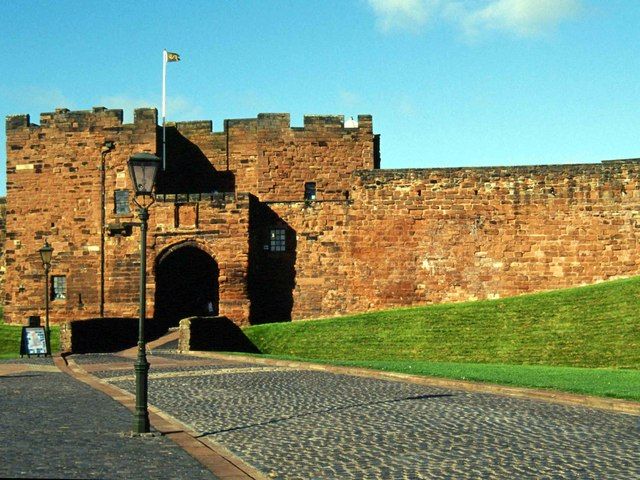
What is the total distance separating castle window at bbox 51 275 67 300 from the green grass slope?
31.2 ft

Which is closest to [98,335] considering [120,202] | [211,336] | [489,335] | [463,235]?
[211,336]

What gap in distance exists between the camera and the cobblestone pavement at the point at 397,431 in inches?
364

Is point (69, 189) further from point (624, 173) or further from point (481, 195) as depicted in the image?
point (624, 173)

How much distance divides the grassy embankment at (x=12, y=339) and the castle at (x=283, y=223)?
1.65 metres

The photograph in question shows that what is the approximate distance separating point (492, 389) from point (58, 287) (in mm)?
26144

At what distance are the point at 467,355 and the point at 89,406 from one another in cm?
1546

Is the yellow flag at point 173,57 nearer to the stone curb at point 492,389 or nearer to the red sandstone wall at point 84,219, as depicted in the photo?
the red sandstone wall at point 84,219

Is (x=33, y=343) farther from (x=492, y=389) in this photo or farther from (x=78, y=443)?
(x=78, y=443)

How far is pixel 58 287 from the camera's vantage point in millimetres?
38156

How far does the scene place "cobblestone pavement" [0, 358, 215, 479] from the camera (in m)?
8.88

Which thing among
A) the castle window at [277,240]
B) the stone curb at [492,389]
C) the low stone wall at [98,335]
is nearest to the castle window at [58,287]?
the low stone wall at [98,335]

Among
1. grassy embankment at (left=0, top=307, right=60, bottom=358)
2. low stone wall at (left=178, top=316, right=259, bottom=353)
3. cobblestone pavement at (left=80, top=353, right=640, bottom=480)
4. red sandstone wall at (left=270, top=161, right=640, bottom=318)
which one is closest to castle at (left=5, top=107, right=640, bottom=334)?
red sandstone wall at (left=270, top=161, right=640, bottom=318)

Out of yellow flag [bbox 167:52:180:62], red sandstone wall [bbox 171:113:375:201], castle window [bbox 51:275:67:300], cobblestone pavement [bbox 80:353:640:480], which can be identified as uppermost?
yellow flag [bbox 167:52:180:62]

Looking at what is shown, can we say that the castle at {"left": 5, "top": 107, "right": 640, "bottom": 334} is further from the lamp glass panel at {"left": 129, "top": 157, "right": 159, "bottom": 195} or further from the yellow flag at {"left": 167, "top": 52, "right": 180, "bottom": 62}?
the lamp glass panel at {"left": 129, "top": 157, "right": 159, "bottom": 195}
